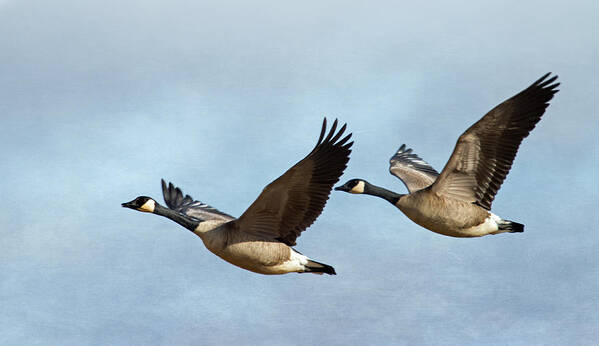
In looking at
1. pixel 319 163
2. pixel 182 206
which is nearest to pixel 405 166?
pixel 182 206

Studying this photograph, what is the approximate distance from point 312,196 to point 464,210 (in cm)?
249

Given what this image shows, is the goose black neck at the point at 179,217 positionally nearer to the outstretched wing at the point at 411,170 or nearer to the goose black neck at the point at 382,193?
the goose black neck at the point at 382,193

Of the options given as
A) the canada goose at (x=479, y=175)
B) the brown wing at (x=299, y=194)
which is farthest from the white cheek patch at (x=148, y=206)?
the canada goose at (x=479, y=175)

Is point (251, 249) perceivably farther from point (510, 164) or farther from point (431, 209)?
point (510, 164)

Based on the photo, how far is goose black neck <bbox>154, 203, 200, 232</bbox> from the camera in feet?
44.9

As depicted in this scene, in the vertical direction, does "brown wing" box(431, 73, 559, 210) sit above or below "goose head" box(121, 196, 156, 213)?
above

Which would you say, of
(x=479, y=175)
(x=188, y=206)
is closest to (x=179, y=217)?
A: (x=188, y=206)

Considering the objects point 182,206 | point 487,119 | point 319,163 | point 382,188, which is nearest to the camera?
point 319,163

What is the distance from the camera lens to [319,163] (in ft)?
42.7

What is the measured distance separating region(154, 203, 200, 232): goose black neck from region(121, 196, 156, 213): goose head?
0.07 m

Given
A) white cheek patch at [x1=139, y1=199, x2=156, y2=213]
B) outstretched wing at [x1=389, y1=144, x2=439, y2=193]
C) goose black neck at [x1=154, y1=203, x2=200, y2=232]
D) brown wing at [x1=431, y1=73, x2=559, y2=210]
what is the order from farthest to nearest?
outstretched wing at [x1=389, y1=144, x2=439, y2=193] → white cheek patch at [x1=139, y1=199, x2=156, y2=213] → brown wing at [x1=431, y1=73, x2=559, y2=210] → goose black neck at [x1=154, y1=203, x2=200, y2=232]

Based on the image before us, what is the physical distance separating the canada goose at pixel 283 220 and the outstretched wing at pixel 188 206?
236 centimetres

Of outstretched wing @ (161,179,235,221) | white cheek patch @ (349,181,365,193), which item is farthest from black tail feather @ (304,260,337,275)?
outstretched wing @ (161,179,235,221)

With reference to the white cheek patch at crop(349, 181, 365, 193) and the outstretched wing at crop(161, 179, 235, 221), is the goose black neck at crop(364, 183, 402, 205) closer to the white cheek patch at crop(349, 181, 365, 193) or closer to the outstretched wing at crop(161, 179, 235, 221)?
the white cheek patch at crop(349, 181, 365, 193)
